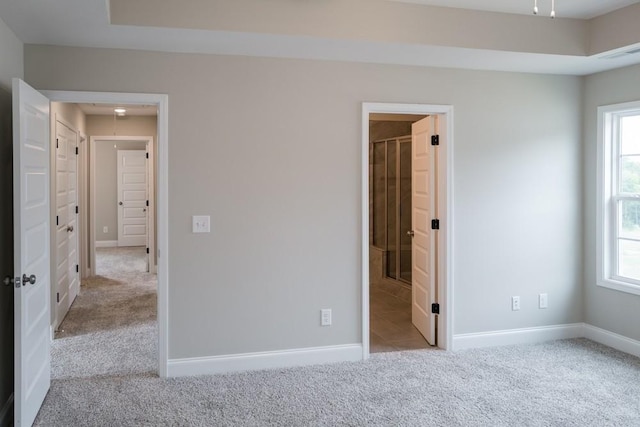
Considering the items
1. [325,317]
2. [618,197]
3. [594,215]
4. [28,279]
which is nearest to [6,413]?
[28,279]

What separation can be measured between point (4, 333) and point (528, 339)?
4009 millimetres

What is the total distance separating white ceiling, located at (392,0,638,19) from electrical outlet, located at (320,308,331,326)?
2.32 meters

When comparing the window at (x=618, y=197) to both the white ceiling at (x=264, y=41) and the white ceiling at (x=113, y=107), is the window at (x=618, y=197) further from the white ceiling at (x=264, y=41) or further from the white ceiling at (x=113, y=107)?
the white ceiling at (x=113, y=107)

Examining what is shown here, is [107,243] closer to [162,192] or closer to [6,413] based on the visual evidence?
[162,192]

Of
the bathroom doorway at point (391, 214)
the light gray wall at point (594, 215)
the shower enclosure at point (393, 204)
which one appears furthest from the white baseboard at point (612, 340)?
the shower enclosure at point (393, 204)

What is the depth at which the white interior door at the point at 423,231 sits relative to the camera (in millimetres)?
4320

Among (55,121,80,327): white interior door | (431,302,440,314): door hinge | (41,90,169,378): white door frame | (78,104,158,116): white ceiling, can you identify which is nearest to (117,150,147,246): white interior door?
(78,104,158,116): white ceiling

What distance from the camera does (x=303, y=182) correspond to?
385 cm

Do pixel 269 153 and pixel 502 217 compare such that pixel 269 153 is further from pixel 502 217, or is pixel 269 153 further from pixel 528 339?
pixel 528 339

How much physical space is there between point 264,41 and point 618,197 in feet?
10.7

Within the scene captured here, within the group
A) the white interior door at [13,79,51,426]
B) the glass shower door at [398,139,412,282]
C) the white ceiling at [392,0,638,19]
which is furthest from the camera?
the glass shower door at [398,139,412,282]

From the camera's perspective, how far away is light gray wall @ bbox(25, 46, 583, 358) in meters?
3.64

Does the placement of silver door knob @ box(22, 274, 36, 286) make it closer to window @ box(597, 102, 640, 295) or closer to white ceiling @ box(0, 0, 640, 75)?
white ceiling @ box(0, 0, 640, 75)

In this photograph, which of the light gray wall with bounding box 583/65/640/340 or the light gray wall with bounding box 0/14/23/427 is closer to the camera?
the light gray wall with bounding box 0/14/23/427
